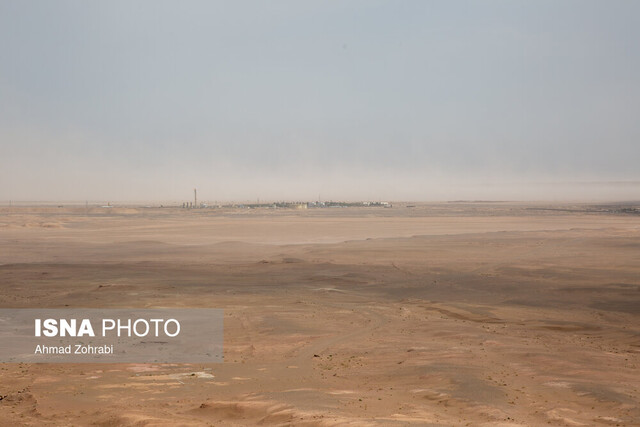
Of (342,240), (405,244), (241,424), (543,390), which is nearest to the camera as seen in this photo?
(241,424)

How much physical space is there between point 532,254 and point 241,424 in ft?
110

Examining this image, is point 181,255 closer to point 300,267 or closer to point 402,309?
point 300,267

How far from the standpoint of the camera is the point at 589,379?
1282 cm

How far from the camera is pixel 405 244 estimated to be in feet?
156

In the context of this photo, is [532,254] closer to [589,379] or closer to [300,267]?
[300,267]

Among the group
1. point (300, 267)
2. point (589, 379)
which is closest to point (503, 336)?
point (589, 379)

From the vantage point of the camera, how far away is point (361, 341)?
1673 centimetres

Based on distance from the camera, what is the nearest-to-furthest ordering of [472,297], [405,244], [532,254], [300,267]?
[472,297] → [300,267] → [532,254] → [405,244]

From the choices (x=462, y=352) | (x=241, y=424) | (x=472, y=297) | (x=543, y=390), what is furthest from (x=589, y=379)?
(x=472, y=297)

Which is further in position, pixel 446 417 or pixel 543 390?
pixel 543 390

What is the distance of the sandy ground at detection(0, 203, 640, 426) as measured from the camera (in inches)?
430

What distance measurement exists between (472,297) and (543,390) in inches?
497

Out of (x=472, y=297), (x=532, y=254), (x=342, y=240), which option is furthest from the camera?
(x=342, y=240)

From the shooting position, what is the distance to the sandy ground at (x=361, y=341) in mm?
10914
